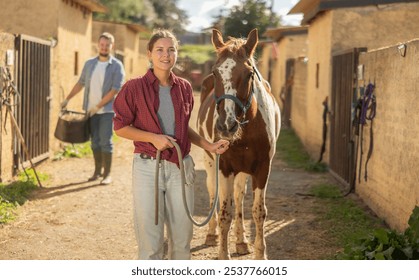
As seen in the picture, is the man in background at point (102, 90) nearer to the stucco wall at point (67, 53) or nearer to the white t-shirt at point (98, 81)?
the white t-shirt at point (98, 81)

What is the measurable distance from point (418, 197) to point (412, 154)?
20.8 inches

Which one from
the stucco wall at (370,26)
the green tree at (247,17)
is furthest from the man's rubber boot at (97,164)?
the green tree at (247,17)

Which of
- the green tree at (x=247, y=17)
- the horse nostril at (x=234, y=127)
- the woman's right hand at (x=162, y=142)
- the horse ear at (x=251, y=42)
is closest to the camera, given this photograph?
the woman's right hand at (x=162, y=142)

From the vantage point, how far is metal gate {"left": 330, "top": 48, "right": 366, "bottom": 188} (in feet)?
32.7

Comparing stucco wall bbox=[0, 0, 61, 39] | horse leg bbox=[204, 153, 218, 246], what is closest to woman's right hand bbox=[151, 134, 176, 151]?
horse leg bbox=[204, 153, 218, 246]

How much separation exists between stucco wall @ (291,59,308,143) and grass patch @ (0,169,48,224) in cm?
771

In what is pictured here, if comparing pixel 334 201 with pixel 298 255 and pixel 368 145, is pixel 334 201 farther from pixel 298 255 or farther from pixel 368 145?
pixel 298 255

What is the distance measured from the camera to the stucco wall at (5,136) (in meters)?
9.15

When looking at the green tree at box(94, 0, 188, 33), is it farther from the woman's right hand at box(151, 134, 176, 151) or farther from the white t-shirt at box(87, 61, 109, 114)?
the woman's right hand at box(151, 134, 176, 151)

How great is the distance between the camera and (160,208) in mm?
4426

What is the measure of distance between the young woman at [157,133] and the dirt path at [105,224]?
6.46 ft

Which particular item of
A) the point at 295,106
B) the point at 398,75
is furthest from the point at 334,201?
the point at 295,106

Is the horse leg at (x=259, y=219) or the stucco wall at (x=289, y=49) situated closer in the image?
the horse leg at (x=259, y=219)

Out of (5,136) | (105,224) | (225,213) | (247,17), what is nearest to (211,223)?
(225,213)
